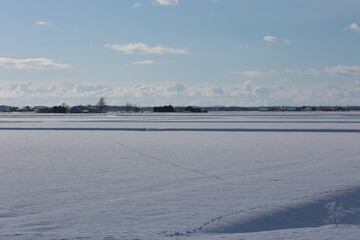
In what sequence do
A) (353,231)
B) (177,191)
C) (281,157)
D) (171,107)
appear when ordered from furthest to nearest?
(171,107), (281,157), (177,191), (353,231)

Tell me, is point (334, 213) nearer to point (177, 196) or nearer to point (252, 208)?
point (252, 208)

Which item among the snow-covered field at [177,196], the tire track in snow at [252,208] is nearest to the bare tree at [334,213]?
the snow-covered field at [177,196]

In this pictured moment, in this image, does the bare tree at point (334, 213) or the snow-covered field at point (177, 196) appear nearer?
the snow-covered field at point (177, 196)

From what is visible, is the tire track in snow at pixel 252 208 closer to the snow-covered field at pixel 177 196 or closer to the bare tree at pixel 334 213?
the snow-covered field at pixel 177 196

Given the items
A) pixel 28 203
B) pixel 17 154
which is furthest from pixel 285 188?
pixel 17 154

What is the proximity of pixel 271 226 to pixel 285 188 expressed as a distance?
2358 mm

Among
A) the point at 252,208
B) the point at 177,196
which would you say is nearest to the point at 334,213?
the point at 252,208

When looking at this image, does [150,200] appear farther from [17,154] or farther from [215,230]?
[17,154]

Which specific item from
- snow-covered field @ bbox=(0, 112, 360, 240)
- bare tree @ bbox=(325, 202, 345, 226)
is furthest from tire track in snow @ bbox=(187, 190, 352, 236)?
bare tree @ bbox=(325, 202, 345, 226)

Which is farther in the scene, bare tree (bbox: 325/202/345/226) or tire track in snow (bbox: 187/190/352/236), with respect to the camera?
bare tree (bbox: 325/202/345/226)

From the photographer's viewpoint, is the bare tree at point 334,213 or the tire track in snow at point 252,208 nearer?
the tire track in snow at point 252,208

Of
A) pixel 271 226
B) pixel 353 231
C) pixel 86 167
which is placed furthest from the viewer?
pixel 86 167

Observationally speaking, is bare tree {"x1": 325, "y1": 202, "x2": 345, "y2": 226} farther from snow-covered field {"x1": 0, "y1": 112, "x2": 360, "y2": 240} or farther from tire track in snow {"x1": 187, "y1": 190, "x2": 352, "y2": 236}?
tire track in snow {"x1": 187, "y1": 190, "x2": 352, "y2": 236}

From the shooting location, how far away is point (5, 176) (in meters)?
10.4
